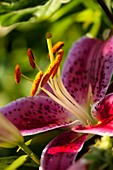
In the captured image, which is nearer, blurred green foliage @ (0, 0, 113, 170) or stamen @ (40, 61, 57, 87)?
stamen @ (40, 61, 57, 87)

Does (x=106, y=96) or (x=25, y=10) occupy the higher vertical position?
(x=25, y=10)

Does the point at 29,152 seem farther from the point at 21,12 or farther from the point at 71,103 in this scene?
the point at 21,12

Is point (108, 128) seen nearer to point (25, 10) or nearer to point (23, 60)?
point (25, 10)

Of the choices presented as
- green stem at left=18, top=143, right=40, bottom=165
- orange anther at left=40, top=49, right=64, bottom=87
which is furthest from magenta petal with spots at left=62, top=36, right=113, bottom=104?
green stem at left=18, top=143, right=40, bottom=165

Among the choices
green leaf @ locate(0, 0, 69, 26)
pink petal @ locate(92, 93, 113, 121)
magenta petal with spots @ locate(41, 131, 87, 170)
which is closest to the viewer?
magenta petal with spots @ locate(41, 131, 87, 170)

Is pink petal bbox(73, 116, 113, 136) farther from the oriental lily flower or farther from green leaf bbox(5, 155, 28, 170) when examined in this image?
green leaf bbox(5, 155, 28, 170)

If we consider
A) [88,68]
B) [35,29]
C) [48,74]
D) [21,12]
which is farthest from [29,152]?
[35,29]

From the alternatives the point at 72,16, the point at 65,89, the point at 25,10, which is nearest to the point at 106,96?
the point at 65,89

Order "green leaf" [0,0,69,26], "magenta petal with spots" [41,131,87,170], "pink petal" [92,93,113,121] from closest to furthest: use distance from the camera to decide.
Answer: "magenta petal with spots" [41,131,87,170] → "pink petal" [92,93,113,121] → "green leaf" [0,0,69,26]
